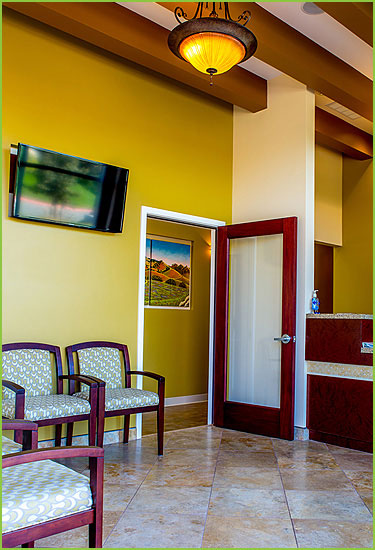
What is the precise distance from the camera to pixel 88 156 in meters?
4.43

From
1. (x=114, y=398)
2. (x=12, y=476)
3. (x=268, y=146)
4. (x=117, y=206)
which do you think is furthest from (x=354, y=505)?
(x=268, y=146)

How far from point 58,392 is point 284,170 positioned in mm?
3078

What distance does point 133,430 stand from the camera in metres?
4.64

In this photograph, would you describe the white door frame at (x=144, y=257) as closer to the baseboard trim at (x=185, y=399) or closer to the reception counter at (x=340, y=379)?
the reception counter at (x=340, y=379)

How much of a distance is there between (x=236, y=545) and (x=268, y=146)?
400 centimetres

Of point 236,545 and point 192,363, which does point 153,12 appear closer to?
point 236,545

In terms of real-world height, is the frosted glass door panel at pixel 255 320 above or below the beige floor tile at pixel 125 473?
above

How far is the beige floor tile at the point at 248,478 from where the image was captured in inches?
136

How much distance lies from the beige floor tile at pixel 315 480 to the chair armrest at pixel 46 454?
1.92 m

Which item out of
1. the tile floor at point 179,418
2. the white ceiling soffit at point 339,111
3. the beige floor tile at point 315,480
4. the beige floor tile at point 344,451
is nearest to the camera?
the beige floor tile at point 315,480

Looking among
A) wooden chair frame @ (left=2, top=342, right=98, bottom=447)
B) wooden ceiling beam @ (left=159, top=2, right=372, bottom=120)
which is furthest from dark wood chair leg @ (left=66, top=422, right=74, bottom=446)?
wooden ceiling beam @ (left=159, top=2, right=372, bottom=120)

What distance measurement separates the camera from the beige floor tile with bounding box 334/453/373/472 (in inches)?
155

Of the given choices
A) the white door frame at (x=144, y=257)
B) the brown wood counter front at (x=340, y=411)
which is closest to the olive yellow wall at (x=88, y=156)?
the white door frame at (x=144, y=257)

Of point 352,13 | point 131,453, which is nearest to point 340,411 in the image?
point 131,453
